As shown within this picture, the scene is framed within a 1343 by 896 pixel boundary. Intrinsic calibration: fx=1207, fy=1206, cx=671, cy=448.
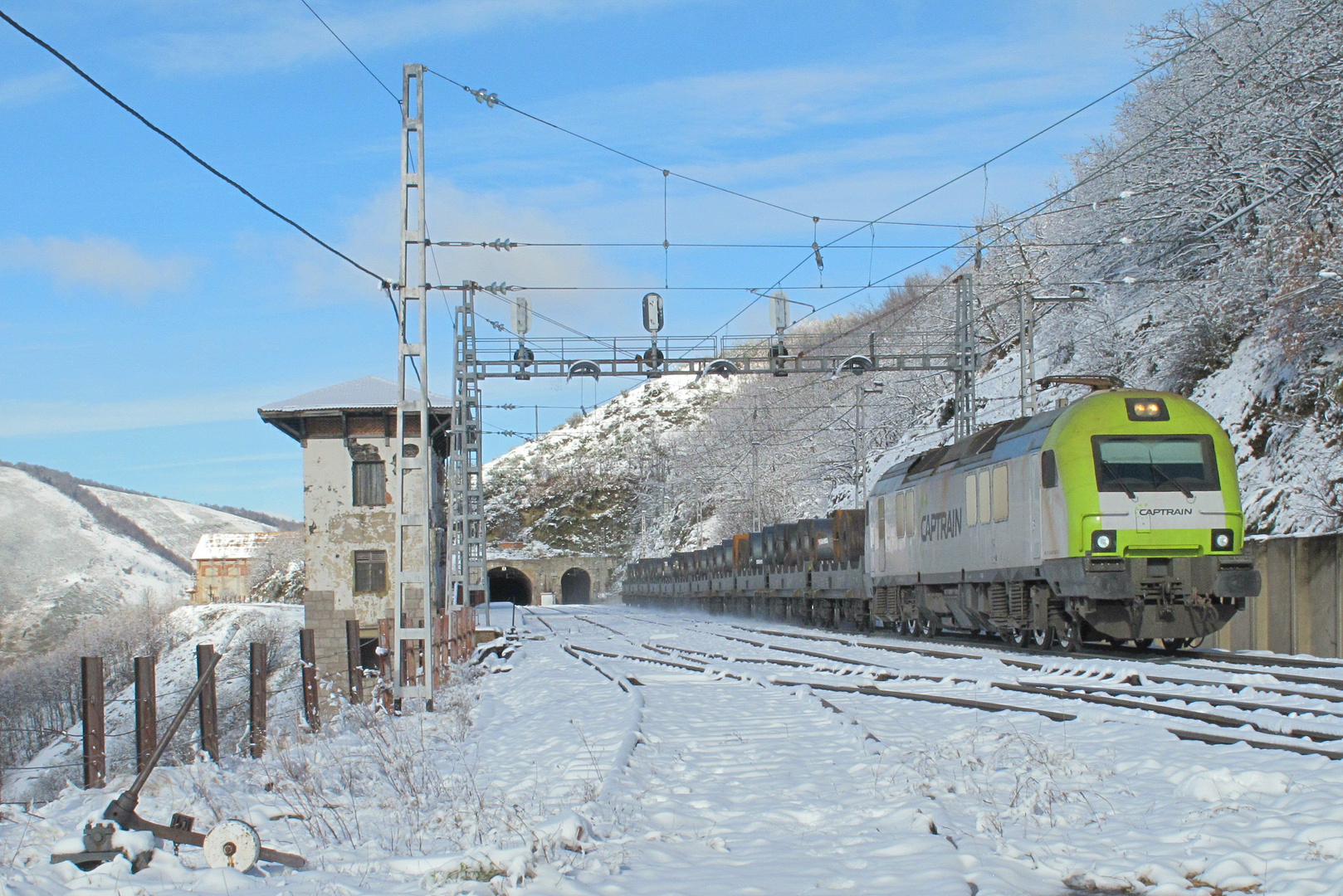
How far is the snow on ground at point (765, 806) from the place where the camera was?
5.60 meters

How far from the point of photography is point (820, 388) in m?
88.4

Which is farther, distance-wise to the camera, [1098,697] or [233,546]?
[233,546]

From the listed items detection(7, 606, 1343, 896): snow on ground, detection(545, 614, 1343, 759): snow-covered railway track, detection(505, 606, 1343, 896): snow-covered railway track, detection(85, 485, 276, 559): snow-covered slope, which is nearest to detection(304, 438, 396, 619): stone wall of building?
detection(545, 614, 1343, 759): snow-covered railway track

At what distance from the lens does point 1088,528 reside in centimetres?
1579

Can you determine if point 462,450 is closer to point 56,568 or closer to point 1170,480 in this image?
point 1170,480

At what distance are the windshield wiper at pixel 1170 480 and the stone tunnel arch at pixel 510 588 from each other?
3708 inches

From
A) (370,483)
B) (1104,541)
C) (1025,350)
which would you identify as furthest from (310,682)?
(370,483)

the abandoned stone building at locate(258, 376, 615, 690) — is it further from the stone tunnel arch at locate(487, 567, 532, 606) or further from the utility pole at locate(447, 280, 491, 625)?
the stone tunnel arch at locate(487, 567, 532, 606)

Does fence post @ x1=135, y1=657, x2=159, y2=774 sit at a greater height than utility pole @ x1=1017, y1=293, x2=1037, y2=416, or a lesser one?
lesser

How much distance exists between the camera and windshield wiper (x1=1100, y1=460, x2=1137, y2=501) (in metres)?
15.9

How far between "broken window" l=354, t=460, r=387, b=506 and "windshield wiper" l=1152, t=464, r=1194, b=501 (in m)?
34.3

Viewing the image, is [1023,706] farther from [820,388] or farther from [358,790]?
[820,388]

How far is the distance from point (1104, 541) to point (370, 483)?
114 feet

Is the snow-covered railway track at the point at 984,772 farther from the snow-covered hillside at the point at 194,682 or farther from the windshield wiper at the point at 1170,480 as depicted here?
the snow-covered hillside at the point at 194,682
